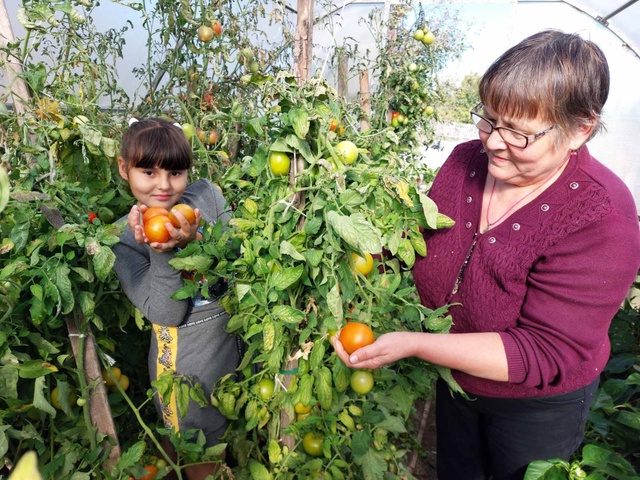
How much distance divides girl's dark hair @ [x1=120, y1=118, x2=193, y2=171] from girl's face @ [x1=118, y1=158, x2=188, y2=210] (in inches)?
0.6

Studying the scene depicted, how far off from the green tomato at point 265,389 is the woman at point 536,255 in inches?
12.1

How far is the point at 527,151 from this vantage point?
90cm

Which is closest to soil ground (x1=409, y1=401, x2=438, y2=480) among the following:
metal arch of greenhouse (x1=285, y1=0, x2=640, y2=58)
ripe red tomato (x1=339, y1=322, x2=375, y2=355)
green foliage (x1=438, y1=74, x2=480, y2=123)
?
ripe red tomato (x1=339, y1=322, x2=375, y2=355)

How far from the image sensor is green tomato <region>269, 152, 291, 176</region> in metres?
0.85

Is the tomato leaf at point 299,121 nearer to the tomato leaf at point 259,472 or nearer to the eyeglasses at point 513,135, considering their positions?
the eyeglasses at point 513,135

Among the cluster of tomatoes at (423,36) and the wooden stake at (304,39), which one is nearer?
the wooden stake at (304,39)

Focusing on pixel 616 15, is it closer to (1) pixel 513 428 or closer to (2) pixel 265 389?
(1) pixel 513 428

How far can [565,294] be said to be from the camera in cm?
A: 90

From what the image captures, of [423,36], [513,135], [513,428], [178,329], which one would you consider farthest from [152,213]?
[423,36]

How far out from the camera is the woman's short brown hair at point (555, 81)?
0.85m

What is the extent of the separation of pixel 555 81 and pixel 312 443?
94cm

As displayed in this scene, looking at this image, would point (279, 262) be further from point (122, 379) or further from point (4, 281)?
point (122, 379)

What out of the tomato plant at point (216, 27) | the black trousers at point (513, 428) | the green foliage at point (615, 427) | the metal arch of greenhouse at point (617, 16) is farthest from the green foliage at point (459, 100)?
the black trousers at point (513, 428)

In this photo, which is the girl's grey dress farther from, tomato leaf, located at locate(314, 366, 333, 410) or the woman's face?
the woman's face
